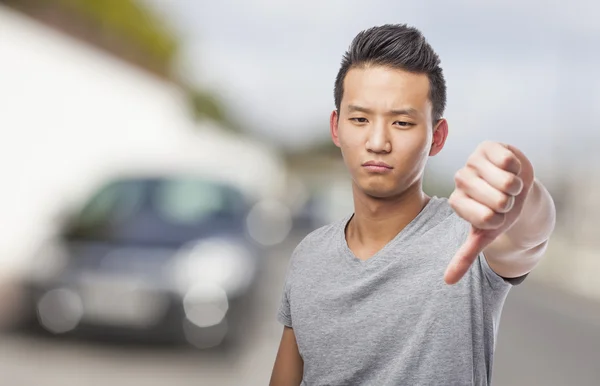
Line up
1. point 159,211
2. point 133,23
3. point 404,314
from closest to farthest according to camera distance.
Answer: point 404,314 < point 159,211 < point 133,23

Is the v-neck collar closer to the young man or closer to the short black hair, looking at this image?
the young man

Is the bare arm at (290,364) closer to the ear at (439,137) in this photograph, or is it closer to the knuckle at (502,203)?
the ear at (439,137)

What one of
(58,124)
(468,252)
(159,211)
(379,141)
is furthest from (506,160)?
(58,124)

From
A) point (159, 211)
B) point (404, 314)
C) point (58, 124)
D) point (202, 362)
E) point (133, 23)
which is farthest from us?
point (133, 23)

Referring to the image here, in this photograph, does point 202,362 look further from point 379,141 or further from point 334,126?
point 379,141

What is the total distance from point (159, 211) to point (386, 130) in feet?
21.1

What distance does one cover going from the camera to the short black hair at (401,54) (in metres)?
1.85

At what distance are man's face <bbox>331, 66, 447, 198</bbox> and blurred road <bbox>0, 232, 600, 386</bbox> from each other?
4.66 meters

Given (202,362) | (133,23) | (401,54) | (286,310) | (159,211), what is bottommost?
(286,310)

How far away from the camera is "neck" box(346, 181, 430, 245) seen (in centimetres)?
188

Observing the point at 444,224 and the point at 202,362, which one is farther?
the point at 202,362

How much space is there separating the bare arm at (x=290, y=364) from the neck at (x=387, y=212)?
0.96ft

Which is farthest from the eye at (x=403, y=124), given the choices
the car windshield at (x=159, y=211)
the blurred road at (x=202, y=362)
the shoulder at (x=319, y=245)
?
the car windshield at (x=159, y=211)

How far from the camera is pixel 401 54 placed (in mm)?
1843
